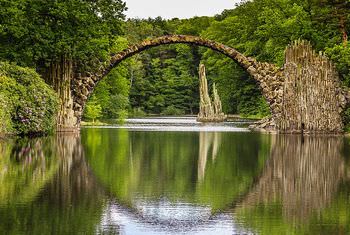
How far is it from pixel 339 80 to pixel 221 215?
92.9ft

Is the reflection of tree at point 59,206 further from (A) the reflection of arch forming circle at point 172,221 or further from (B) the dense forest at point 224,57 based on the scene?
(B) the dense forest at point 224,57

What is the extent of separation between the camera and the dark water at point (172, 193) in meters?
9.48

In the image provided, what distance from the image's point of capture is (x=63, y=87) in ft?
121

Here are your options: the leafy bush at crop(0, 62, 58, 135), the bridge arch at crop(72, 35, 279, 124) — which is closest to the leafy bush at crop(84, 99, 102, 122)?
the bridge arch at crop(72, 35, 279, 124)

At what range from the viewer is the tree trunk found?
1445 inches

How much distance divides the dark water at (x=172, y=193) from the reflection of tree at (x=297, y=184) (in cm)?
2

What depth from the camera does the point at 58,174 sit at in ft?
50.5

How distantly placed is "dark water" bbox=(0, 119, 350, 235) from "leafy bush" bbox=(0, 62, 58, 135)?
7.71 m

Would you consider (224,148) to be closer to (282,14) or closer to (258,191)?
(258,191)

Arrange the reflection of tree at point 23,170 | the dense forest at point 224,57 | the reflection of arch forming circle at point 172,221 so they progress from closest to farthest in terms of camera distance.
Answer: the reflection of arch forming circle at point 172,221 < the reflection of tree at point 23,170 < the dense forest at point 224,57

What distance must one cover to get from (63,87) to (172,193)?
24.8 metres

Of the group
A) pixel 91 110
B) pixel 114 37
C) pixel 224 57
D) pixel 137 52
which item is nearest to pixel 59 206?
pixel 137 52

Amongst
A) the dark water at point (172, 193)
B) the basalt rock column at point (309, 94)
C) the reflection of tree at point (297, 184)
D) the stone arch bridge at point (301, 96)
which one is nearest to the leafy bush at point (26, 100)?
the stone arch bridge at point (301, 96)

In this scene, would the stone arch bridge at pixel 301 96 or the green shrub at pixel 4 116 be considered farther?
the stone arch bridge at pixel 301 96
